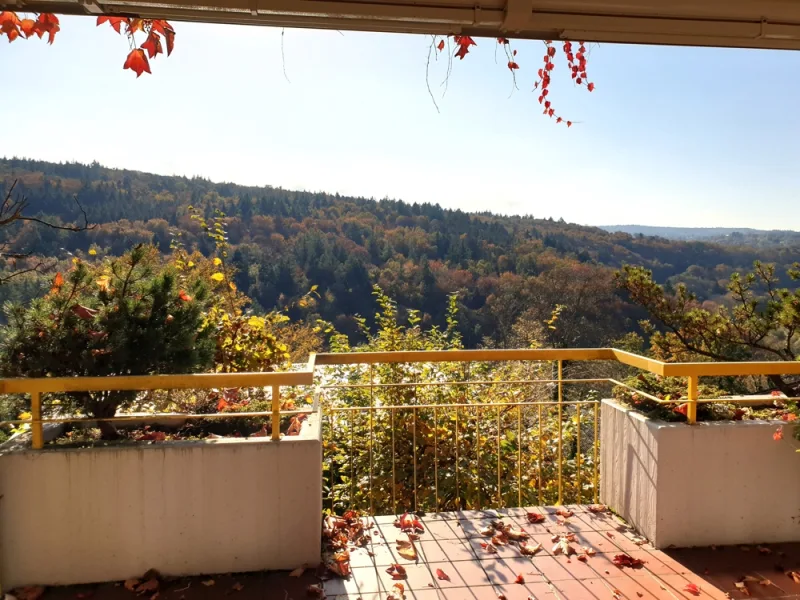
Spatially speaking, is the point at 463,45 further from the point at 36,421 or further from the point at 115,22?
the point at 36,421

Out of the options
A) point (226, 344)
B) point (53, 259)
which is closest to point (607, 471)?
point (226, 344)

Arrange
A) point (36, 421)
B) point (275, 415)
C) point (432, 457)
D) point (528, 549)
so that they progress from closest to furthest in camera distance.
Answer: point (36, 421), point (275, 415), point (528, 549), point (432, 457)

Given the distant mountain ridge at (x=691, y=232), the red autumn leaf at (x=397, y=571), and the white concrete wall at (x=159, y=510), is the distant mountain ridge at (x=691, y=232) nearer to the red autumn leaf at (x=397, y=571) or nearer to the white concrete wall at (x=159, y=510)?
the red autumn leaf at (x=397, y=571)

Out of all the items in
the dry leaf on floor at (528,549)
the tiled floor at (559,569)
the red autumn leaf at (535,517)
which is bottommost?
the tiled floor at (559,569)

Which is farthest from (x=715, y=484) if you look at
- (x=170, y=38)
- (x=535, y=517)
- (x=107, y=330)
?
(x=170, y=38)

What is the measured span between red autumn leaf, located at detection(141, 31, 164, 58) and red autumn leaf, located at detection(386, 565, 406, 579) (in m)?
2.55

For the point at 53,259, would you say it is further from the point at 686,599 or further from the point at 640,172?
the point at 640,172

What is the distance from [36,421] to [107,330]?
0.51m

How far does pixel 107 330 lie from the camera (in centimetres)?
260

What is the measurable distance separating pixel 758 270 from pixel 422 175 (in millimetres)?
13249

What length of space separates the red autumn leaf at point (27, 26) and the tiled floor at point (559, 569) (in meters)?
2.67

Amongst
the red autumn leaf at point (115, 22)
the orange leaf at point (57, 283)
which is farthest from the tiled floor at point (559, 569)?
the red autumn leaf at point (115, 22)

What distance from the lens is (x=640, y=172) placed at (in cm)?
1424

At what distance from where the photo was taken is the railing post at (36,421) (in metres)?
2.41
